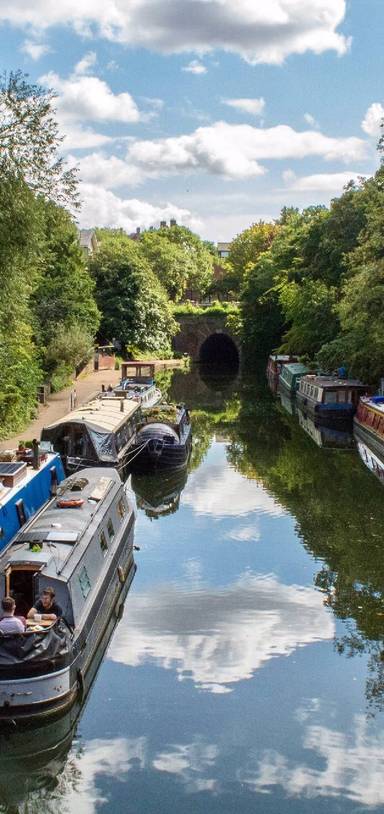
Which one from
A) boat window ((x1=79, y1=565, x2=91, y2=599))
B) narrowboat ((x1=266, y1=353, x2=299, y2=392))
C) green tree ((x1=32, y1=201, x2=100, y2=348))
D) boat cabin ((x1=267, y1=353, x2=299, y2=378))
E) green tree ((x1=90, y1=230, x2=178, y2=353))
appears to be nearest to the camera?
boat window ((x1=79, y1=565, x2=91, y2=599))

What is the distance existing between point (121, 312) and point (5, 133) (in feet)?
132

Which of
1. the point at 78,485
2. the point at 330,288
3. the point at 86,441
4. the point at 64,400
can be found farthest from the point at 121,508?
the point at 330,288

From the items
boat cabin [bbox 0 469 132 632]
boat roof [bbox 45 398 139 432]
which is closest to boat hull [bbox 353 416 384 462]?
boat roof [bbox 45 398 139 432]

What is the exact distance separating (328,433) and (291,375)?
516 inches

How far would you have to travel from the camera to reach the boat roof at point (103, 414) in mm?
23820

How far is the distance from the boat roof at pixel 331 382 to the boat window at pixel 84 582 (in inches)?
1031

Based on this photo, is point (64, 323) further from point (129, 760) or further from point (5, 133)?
point (129, 760)

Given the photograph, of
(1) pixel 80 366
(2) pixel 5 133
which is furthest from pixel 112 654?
(1) pixel 80 366

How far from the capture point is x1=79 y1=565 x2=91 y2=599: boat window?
12.3 m

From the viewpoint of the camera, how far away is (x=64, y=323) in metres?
43.6

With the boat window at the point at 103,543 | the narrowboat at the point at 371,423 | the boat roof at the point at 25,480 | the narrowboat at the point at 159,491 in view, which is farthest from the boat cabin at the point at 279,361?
the boat window at the point at 103,543

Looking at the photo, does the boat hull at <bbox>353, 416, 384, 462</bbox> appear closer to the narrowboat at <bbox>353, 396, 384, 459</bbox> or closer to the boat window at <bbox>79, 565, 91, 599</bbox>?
the narrowboat at <bbox>353, 396, 384, 459</bbox>

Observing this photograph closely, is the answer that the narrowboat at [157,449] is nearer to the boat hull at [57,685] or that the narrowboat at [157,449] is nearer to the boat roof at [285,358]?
the boat hull at [57,685]

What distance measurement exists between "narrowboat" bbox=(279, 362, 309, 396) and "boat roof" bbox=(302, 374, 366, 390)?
184 inches
